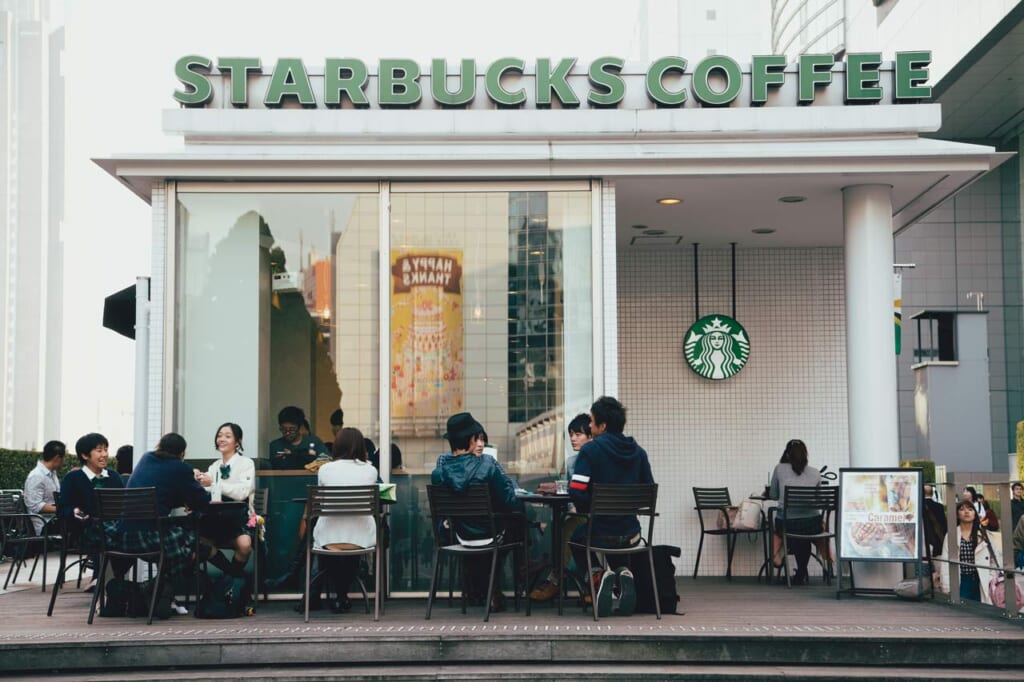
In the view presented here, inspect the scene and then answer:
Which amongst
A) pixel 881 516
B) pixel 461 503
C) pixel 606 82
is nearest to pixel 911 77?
pixel 606 82

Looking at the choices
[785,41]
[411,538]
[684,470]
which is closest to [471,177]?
[411,538]

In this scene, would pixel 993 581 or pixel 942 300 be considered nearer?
pixel 993 581

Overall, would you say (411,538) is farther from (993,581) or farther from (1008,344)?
(1008,344)

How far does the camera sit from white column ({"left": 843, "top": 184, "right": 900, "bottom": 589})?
33.0ft

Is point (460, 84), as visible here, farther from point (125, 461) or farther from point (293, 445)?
point (125, 461)

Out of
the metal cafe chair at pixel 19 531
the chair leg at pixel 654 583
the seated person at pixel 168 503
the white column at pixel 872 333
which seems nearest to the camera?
the chair leg at pixel 654 583

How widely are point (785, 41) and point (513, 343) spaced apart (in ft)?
158

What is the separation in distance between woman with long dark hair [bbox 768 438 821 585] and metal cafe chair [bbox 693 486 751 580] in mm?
675

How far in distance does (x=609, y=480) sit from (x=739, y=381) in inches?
186

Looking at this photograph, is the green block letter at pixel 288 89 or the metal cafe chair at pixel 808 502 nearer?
the green block letter at pixel 288 89

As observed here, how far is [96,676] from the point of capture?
6.92 meters

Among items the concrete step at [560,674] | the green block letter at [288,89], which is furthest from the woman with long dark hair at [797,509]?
the green block letter at [288,89]

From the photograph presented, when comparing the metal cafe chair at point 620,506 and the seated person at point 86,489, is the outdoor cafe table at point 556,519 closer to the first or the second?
the metal cafe chair at point 620,506

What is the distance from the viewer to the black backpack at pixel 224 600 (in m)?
8.28
